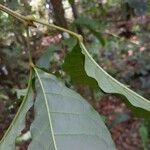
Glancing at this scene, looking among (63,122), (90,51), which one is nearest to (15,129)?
(63,122)

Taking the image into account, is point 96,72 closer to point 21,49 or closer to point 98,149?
point 98,149

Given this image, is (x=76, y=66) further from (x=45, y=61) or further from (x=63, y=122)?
(x=45, y=61)

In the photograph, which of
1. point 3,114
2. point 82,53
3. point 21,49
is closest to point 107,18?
point 21,49

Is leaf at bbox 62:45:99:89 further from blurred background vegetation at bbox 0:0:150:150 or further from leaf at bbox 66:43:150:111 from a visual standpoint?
blurred background vegetation at bbox 0:0:150:150

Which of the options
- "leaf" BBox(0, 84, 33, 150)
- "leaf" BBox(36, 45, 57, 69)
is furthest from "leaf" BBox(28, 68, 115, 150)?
"leaf" BBox(36, 45, 57, 69)

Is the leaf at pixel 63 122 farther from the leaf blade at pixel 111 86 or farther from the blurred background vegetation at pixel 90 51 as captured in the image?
the blurred background vegetation at pixel 90 51
